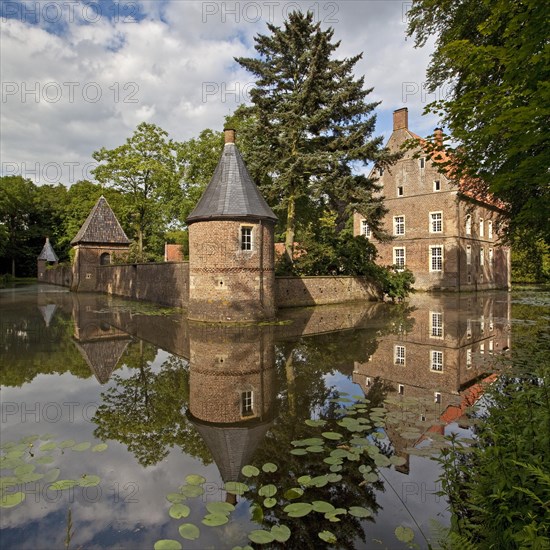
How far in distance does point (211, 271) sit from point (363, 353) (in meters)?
6.64

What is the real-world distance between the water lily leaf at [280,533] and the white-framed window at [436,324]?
9.56m

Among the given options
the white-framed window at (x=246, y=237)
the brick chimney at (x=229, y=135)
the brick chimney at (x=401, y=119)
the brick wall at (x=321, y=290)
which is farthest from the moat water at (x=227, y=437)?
the brick chimney at (x=401, y=119)

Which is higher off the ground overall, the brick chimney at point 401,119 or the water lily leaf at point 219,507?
the brick chimney at point 401,119

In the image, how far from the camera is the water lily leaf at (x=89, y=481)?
376cm

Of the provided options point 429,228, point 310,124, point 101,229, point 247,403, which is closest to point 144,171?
point 101,229

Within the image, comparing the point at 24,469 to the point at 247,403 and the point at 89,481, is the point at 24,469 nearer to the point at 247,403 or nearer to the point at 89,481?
the point at 89,481

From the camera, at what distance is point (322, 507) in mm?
3291

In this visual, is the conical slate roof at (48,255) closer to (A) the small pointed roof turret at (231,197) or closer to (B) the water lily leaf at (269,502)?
(A) the small pointed roof turret at (231,197)

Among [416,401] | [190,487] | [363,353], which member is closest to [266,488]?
[190,487]

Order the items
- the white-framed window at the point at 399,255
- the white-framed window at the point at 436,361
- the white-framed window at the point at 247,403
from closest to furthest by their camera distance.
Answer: the white-framed window at the point at 247,403, the white-framed window at the point at 436,361, the white-framed window at the point at 399,255

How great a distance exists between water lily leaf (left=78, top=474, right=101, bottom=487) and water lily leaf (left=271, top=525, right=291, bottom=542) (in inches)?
73.3

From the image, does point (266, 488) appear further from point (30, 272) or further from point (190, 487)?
point (30, 272)

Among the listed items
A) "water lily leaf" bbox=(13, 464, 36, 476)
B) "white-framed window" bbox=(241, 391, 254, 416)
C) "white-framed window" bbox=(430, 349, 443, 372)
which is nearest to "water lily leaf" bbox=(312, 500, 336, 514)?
"white-framed window" bbox=(241, 391, 254, 416)

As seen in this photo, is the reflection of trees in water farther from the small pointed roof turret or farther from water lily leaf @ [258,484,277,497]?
the small pointed roof turret
